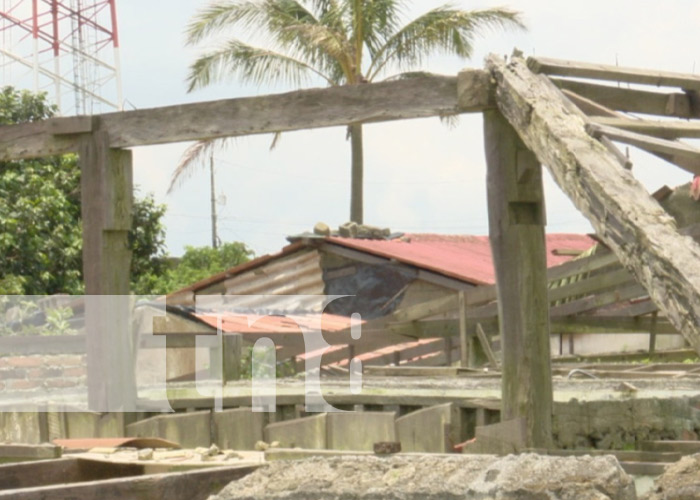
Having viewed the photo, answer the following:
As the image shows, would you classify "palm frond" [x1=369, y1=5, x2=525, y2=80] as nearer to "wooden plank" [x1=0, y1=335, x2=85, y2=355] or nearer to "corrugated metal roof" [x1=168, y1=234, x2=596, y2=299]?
"corrugated metal roof" [x1=168, y1=234, x2=596, y2=299]

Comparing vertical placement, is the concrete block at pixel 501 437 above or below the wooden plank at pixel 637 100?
below

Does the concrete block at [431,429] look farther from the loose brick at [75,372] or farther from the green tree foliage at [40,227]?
the green tree foliage at [40,227]

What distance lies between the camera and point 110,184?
8.49 m

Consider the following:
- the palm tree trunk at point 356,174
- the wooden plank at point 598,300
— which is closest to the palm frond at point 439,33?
the palm tree trunk at point 356,174

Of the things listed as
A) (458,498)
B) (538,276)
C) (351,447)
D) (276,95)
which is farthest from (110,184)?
(458,498)

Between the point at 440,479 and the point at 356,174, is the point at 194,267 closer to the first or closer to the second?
the point at 356,174

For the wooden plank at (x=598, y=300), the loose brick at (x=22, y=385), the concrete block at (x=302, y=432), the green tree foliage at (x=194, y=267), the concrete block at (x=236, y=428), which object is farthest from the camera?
the green tree foliage at (x=194, y=267)

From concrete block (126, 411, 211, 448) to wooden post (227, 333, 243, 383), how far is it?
1.28 meters

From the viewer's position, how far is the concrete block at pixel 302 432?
7.83 meters

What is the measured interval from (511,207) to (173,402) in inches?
117

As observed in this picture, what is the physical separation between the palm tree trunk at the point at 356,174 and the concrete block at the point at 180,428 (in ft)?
57.4

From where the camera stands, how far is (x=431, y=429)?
761cm

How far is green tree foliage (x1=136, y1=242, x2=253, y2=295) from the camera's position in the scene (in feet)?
72.4

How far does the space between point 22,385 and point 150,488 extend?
5.61 m
